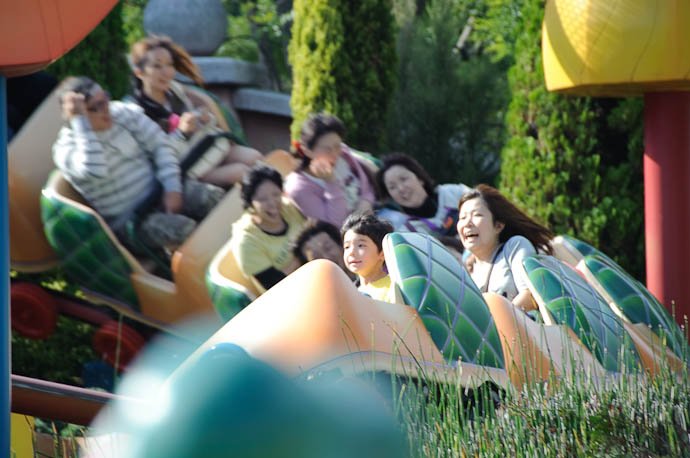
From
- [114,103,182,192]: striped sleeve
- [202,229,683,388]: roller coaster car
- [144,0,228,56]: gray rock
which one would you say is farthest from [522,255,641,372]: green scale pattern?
[144,0,228,56]: gray rock

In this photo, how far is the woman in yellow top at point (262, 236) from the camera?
4.75 metres

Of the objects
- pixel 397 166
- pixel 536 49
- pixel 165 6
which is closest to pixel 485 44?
pixel 165 6

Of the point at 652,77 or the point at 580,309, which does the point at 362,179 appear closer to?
the point at 652,77

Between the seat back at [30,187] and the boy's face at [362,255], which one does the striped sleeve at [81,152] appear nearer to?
the seat back at [30,187]

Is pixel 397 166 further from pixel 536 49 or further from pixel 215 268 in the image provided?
pixel 536 49

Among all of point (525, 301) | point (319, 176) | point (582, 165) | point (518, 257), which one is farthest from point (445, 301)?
point (582, 165)

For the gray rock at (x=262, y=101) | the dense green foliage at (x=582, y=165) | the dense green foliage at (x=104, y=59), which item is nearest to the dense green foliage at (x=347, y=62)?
the gray rock at (x=262, y=101)

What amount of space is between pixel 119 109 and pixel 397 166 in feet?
5.11

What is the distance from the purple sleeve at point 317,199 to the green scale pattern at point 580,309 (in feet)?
6.16

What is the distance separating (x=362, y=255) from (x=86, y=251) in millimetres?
2063

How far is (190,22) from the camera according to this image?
9305 millimetres

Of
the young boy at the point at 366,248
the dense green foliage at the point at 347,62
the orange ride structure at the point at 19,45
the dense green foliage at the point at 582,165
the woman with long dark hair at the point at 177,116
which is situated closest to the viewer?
the orange ride structure at the point at 19,45

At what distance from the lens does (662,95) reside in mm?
4898

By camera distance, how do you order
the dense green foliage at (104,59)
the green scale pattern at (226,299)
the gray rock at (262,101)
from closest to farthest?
the green scale pattern at (226,299) < the dense green foliage at (104,59) < the gray rock at (262,101)
